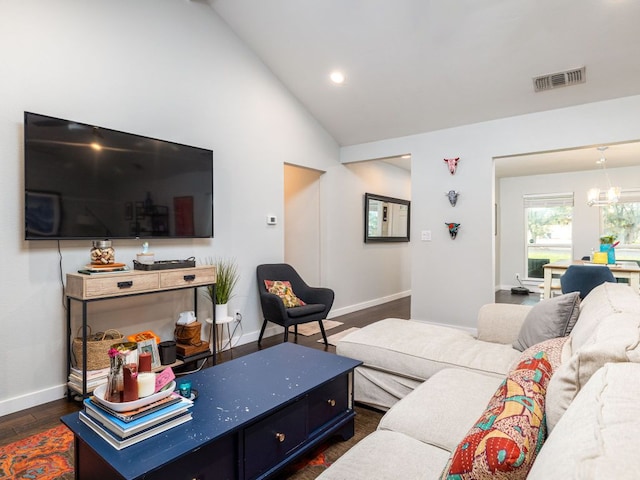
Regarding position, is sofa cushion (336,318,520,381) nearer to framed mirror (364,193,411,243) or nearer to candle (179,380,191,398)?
candle (179,380,191,398)

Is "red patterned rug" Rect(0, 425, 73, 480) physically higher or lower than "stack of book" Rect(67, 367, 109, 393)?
lower

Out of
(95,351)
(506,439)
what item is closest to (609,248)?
(506,439)

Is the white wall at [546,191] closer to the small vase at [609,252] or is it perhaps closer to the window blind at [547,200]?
the window blind at [547,200]

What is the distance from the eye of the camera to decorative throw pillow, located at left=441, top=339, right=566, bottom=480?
767 mm

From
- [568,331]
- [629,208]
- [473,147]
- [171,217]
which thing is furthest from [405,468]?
[629,208]

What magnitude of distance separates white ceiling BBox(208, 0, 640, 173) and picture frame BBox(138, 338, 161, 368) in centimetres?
309

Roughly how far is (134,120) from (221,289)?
1.61 metres

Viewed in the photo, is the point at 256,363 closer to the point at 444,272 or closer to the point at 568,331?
the point at 568,331

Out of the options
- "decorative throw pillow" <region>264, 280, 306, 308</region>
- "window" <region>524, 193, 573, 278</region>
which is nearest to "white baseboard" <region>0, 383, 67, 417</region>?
"decorative throw pillow" <region>264, 280, 306, 308</region>

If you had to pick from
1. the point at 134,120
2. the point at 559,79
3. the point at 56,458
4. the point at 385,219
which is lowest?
the point at 56,458

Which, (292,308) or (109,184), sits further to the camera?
(292,308)

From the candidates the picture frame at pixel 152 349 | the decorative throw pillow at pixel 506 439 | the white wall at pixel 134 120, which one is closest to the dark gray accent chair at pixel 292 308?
the white wall at pixel 134 120

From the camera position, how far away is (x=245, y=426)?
1487 mm

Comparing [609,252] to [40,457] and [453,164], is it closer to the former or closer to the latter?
[453,164]
